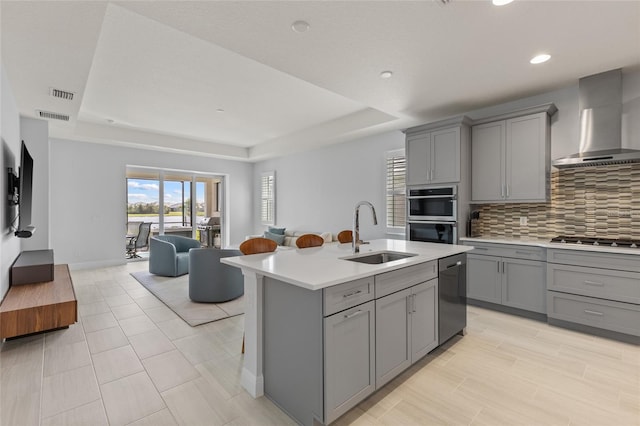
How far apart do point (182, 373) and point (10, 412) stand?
38.6 inches

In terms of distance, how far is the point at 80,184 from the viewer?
20.2ft

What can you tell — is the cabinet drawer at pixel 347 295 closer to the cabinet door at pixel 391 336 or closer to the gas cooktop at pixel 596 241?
the cabinet door at pixel 391 336

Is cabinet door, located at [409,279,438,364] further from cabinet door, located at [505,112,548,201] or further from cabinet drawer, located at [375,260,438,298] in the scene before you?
cabinet door, located at [505,112,548,201]

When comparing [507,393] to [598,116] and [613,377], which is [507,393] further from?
[598,116]

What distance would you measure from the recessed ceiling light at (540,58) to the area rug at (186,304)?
4096mm

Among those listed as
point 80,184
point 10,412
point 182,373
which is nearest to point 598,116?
point 182,373

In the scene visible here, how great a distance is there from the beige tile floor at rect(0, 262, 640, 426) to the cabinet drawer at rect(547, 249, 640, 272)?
0.73 m

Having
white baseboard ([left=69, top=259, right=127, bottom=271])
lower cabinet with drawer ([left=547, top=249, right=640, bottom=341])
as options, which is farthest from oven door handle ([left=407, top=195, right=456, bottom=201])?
white baseboard ([left=69, top=259, right=127, bottom=271])

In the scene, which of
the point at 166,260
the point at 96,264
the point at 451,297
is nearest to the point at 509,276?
the point at 451,297

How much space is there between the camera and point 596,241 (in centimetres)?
315

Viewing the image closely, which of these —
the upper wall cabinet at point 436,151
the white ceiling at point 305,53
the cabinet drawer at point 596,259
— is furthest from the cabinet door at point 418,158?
the cabinet drawer at point 596,259

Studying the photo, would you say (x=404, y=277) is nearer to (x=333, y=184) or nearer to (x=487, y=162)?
(x=487, y=162)

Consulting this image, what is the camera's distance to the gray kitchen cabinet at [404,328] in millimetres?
2006

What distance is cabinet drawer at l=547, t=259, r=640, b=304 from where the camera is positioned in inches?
109
